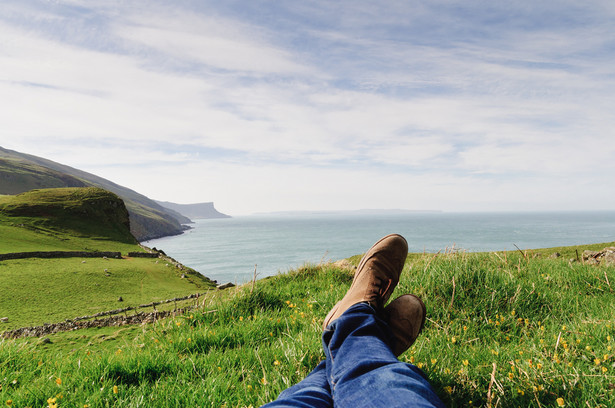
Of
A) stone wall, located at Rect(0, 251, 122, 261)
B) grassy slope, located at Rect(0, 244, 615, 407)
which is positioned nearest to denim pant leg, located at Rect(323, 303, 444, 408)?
grassy slope, located at Rect(0, 244, 615, 407)

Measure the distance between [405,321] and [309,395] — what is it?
1092 mm

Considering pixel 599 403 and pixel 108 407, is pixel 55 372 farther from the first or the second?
pixel 599 403

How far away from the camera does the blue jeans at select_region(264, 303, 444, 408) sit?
1360 millimetres

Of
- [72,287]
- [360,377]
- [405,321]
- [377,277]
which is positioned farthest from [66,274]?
[360,377]

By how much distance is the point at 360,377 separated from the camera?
5.15 feet

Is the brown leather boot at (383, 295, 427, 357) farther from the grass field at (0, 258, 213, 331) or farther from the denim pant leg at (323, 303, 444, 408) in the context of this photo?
the grass field at (0, 258, 213, 331)

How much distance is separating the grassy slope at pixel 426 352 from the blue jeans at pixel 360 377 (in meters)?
0.36

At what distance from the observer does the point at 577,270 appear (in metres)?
4.39

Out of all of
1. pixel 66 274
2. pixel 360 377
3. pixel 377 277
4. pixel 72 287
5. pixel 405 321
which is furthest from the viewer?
pixel 66 274

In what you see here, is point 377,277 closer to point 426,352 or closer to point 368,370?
point 426,352

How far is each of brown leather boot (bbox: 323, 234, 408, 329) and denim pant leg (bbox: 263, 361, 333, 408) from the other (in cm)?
67

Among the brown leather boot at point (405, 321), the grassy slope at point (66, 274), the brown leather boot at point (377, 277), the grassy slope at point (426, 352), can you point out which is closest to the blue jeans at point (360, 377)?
the brown leather boot at point (405, 321)

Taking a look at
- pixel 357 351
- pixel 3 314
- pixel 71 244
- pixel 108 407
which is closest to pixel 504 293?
pixel 357 351

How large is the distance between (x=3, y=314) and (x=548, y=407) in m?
14.3
